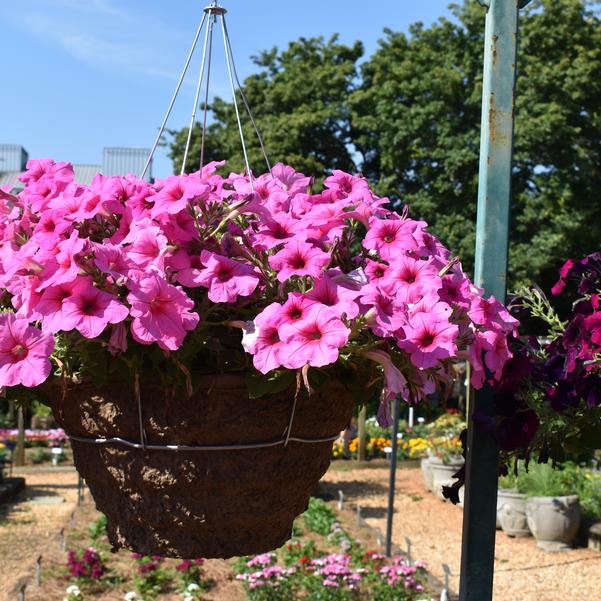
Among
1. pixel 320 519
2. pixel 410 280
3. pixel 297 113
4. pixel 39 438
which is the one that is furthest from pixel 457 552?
pixel 297 113

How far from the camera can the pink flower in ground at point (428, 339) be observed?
1498 millimetres

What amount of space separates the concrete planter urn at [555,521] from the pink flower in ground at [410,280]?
757cm

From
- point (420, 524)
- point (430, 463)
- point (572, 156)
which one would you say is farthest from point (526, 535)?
point (572, 156)

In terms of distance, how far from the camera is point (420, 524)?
31.7 feet

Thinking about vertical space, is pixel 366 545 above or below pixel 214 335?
below

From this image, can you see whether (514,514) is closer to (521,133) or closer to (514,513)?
(514,513)

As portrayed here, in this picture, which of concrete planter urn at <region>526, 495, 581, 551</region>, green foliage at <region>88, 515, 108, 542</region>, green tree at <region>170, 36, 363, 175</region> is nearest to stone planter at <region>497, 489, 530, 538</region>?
concrete planter urn at <region>526, 495, 581, 551</region>

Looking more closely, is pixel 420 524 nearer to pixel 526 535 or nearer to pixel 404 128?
pixel 526 535

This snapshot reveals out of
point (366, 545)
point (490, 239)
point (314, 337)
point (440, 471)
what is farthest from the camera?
point (440, 471)

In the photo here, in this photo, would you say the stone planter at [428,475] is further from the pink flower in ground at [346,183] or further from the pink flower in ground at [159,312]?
the pink flower in ground at [159,312]

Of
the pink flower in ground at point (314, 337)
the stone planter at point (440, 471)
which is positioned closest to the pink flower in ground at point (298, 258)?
the pink flower in ground at point (314, 337)

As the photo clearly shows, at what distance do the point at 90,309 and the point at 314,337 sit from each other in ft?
1.18

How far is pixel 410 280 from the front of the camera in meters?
1.60

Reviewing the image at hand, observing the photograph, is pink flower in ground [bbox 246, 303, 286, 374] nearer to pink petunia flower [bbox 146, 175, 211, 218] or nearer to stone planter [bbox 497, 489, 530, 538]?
pink petunia flower [bbox 146, 175, 211, 218]
